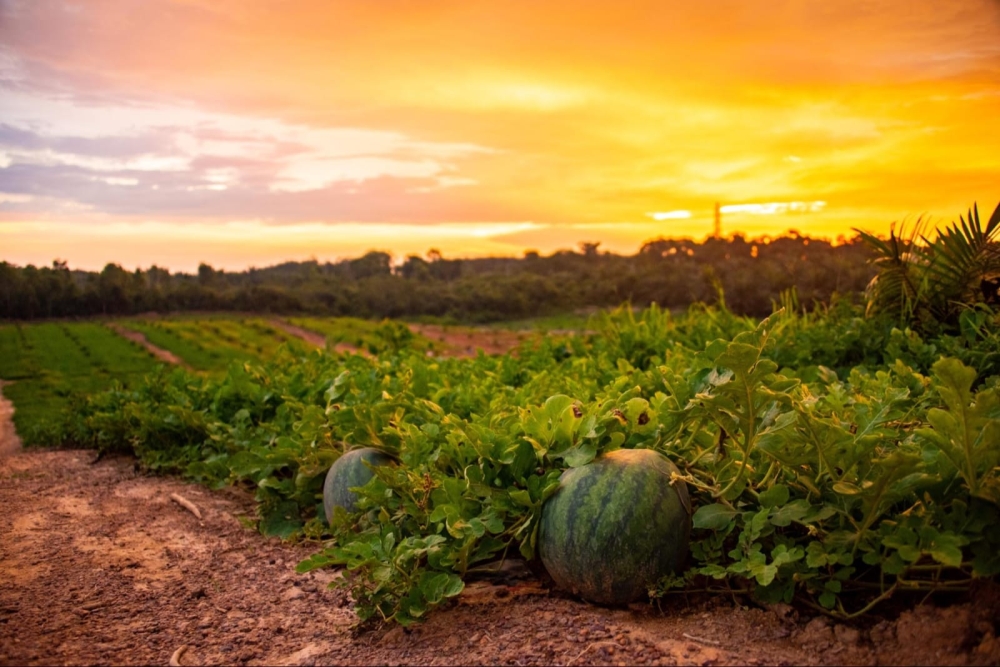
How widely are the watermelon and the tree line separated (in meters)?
5.92

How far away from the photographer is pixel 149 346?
79.2 feet

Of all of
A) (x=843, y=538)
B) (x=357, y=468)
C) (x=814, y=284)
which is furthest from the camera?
(x=814, y=284)

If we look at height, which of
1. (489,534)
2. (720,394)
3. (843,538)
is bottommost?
(489,534)

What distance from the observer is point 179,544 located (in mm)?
3922

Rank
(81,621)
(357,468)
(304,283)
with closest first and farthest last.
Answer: (81,621)
(357,468)
(304,283)

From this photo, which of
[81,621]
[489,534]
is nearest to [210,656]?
[81,621]

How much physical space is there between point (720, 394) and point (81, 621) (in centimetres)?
248

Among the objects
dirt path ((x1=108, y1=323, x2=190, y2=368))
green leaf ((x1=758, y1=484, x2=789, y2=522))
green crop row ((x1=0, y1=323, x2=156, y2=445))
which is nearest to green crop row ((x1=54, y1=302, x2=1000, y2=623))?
green leaf ((x1=758, y1=484, x2=789, y2=522))

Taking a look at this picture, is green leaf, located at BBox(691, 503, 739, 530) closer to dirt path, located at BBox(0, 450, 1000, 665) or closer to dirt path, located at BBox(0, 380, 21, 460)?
dirt path, located at BBox(0, 450, 1000, 665)

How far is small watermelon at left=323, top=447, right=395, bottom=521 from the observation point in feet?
11.9

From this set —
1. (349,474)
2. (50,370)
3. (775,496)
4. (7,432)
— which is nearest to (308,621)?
(349,474)

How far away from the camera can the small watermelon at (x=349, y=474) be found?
3.63 meters

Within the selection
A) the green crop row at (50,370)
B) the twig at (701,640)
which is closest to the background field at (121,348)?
the green crop row at (50,370)

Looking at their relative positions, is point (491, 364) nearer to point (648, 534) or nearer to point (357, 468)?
point (357, 468)
